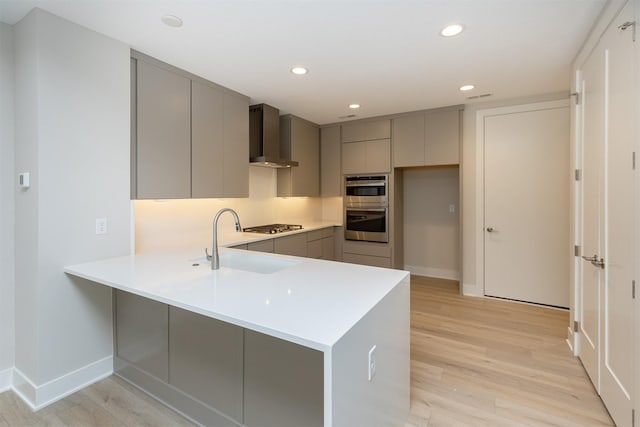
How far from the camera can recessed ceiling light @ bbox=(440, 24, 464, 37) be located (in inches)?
81.0

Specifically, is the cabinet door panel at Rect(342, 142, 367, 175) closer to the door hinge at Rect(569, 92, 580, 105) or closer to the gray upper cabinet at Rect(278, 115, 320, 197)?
the gray upper cabinet at Rect(278, 115, 320, 197)

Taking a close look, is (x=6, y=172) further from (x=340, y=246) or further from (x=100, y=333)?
(x=340, y=246)

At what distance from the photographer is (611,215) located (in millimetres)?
1764

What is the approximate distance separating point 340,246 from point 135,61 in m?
3.44

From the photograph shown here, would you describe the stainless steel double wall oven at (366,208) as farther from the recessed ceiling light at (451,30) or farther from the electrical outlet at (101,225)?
the electrical outlet at (101,225)

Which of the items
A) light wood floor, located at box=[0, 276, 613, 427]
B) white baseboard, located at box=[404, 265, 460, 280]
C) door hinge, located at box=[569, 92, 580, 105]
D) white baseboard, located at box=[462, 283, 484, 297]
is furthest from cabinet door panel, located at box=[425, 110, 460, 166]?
light wood floor, located at box=[0, 276, 613, 427]

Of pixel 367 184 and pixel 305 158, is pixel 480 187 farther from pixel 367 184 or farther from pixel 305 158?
pixel 305 158

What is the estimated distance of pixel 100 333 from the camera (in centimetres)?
221

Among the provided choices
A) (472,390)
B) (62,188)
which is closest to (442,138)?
(472,390)

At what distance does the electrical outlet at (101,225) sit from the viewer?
7.06 feet

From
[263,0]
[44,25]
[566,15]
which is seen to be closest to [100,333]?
[44,25]

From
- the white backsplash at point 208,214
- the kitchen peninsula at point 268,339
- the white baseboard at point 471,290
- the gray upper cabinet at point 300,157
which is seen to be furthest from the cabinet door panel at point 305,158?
the white baseboard at point 471,290

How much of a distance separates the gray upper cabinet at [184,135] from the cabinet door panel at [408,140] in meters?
2.10

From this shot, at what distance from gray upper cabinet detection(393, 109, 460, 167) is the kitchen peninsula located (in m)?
2.77
